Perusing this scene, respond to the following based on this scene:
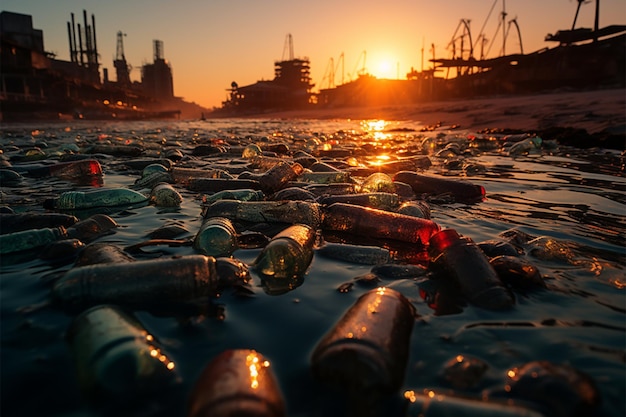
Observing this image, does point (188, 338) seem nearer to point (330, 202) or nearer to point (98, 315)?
point (98, 315)

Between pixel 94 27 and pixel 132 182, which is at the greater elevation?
pixel 94 27

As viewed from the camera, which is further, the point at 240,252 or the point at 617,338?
the point at 240,252

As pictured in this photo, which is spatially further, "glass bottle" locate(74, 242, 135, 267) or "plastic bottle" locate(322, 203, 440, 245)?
"plastic bottle" locate(322, 203, 440, 245)

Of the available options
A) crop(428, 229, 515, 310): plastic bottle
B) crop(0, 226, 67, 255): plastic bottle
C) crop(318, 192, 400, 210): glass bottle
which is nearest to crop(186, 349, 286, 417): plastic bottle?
crop(428, 229, 515, 310): plastic bottle

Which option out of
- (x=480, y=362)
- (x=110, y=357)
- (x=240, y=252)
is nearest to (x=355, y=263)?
(x=240, y=252)

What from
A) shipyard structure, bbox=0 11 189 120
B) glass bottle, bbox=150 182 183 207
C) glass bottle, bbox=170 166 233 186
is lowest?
glass bottle, bbox=150 182 183 207

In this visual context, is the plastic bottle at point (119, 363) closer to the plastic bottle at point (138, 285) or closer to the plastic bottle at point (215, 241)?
the plastic bottle at point (138, 285)

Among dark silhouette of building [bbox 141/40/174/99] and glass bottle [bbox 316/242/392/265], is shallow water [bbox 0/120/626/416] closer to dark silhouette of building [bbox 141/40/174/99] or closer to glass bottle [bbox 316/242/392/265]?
glass bottle [bbox 316/242/392/265]

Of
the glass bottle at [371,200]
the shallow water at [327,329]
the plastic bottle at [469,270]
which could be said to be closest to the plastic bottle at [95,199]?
the shallow water at [327,329]
